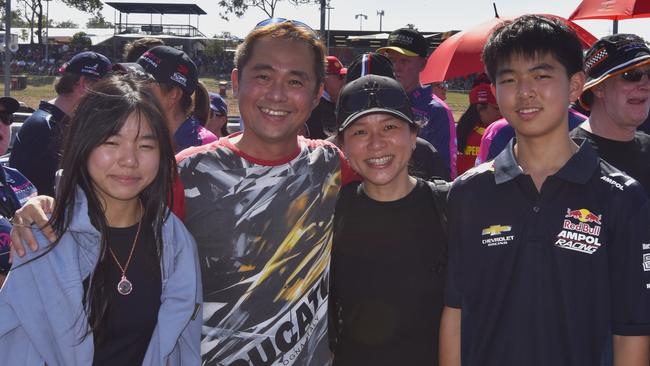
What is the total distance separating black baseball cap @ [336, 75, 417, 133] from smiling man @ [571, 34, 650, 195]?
1236 millimetres

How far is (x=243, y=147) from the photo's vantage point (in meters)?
2.76

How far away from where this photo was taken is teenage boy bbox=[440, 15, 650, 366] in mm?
2387

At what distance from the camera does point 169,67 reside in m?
4.43

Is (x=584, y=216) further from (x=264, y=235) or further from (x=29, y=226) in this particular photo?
(x=29, y=226)

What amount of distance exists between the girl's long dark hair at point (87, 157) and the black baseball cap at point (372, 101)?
87cm

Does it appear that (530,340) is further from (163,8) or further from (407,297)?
(163,8)

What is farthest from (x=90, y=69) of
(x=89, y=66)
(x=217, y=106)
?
(x=217, y=106)

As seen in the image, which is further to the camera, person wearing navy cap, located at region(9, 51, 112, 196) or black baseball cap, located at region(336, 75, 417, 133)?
person wearing navy cap, located at region(9, 51, 112, 196)

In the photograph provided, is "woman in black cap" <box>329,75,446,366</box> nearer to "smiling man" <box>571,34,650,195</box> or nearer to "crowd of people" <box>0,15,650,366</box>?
"crowd of people" <box>0,15,650,366</box>

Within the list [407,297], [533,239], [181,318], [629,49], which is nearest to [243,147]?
[181,318]

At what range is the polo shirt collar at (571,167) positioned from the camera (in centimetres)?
246

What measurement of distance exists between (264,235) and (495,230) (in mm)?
973

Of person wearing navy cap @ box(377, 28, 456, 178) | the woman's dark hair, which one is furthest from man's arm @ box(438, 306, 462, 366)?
the woman's dark hair

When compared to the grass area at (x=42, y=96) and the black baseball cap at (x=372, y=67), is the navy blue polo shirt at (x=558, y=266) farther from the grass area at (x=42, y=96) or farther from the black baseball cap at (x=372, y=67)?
the grass area at (x=42, y=96)
